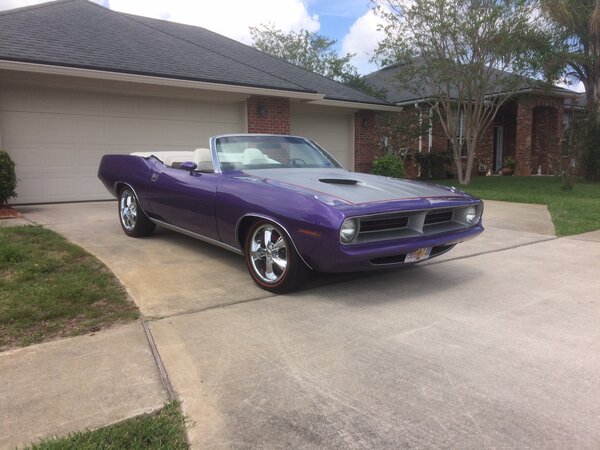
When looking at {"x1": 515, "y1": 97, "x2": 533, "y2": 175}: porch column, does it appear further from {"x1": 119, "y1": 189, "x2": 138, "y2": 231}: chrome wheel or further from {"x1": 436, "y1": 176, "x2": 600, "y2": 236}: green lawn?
{"x1": 119, "y1": 189, "x2": 138, "y2": 231}: chrome wheel

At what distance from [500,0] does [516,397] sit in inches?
491

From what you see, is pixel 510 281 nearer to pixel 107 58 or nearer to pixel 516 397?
pixel 516 397

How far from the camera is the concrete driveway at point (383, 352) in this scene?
7.63ft

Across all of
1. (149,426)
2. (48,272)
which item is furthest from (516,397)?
(48,272)

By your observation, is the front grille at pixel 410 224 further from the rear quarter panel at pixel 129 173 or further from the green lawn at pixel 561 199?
the green lawn at pixel 561 199

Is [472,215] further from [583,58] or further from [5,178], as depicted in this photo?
[583,58]

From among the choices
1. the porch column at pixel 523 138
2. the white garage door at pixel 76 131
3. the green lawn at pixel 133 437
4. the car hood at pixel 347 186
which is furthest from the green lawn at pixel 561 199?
the white garage door at pixel 76 131

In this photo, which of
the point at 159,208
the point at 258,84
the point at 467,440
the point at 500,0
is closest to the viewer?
the point at 467,440

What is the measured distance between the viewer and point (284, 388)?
269 cm

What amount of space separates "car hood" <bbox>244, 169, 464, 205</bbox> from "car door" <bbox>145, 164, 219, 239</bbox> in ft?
1.51

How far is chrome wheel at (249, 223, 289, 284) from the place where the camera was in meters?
4.23

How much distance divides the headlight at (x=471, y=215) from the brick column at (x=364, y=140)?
33.2 ft

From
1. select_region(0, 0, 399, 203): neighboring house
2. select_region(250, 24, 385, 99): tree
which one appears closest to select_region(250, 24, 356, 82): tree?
select_region(250, 24, 385, 99): tree

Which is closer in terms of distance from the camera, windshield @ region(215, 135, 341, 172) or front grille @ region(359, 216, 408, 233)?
front grille @ region(359, 216, 408, 233)
